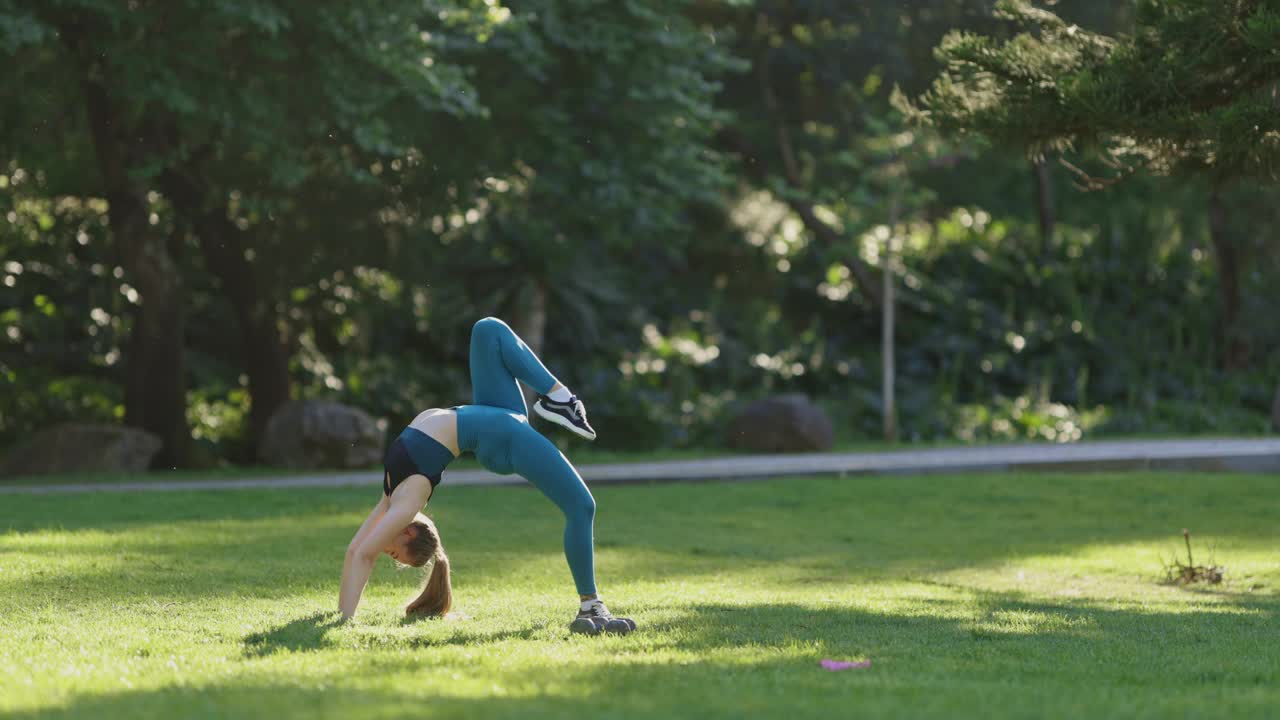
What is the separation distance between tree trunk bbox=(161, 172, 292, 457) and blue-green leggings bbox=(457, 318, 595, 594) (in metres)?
14.3

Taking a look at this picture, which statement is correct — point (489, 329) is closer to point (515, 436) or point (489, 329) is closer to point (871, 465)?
point (515, 436)

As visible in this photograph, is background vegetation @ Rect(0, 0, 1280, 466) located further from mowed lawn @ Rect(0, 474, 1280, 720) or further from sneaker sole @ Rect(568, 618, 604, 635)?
sneaker sole @ Rect(568, 618, 604, 635)

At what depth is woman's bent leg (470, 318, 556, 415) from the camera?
24.7ft

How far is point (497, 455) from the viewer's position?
7.45 meters

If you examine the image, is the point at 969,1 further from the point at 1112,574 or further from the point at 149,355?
the point at 1112,574

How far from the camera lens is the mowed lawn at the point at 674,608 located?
221 inches

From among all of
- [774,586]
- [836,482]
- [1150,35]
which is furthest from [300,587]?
[836,482]

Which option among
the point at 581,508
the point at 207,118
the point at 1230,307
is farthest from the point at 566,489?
the point at 1230,307

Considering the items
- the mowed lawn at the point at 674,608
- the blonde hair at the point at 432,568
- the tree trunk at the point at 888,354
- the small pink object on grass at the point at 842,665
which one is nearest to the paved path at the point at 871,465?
the mowed lawn at the point at 674,608

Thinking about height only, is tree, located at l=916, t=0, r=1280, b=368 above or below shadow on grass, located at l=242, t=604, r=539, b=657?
above

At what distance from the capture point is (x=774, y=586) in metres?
10.3

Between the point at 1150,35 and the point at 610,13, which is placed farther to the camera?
the point at 610,13

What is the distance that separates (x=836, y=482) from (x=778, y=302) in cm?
1275

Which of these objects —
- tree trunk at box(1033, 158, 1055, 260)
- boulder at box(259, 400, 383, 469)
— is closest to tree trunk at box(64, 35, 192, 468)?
boulder at box(259, 400, 383, 469)
